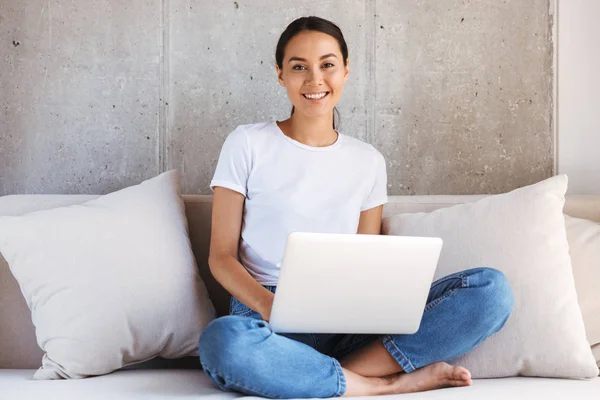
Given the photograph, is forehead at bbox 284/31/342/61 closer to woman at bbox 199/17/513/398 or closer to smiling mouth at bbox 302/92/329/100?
woman at bbox 199/17/513/398

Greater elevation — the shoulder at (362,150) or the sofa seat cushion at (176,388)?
the shoulder at (362,150)

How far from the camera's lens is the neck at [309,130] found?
6.86 ft

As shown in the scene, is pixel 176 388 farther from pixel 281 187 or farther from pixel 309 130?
pixel 309 130

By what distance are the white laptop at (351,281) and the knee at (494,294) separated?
0.22 metres

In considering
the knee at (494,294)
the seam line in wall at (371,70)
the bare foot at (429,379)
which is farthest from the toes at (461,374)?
the seam line in wall at (371,70)

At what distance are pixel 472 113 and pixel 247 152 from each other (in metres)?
0.95

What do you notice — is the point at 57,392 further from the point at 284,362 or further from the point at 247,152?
the point at 247,152

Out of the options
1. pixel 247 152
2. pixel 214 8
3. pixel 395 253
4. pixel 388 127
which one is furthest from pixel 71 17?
pixel 395 253

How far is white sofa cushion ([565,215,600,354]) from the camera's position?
192 cm

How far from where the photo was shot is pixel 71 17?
2.47 m

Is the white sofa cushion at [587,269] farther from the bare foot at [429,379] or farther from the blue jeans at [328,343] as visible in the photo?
the bare foot at [429,379]

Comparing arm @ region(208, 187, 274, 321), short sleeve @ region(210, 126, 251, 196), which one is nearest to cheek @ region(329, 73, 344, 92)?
short sleeve @ region(210, 126, 251, 196)

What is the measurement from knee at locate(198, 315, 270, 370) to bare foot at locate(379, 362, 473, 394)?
350 mm

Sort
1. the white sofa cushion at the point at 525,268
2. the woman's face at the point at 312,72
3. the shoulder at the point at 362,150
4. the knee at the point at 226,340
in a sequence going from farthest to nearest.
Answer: the shoulder at the point at 362,150, the woman's face at the point at 312,72, the white sofa cushion at the point at 525,268, the knee at the point at 226,340
